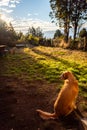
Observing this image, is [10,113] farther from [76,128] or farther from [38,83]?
[38,83]

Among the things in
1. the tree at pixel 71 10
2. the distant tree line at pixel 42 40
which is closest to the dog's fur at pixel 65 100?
the distant tree line at pixel 42 40

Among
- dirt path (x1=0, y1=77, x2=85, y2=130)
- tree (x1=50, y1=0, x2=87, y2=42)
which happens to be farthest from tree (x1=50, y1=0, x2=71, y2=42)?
Answer: dirt path (x1=0, y1=77, x2=85, y2=130)

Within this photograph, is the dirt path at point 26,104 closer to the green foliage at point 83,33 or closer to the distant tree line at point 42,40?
the distant tree line at point 42,40

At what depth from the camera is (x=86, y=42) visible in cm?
2127

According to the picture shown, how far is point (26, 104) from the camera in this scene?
21.2 ft

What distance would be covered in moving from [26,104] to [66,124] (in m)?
1.71

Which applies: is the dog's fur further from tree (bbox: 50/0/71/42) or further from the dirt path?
tree (bbox: 50/0/71/42)

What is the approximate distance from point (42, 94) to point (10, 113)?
1.71 meters

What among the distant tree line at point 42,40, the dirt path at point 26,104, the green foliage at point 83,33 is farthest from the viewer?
the green foliage at point 83,33

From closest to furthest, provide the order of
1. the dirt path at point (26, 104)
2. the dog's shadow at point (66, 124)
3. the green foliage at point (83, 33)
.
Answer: the dog's shadow at point (66, 124) < the dirt path at point (26, 104) < the green foliage at point (83, 33)

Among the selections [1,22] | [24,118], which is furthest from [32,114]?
[1,22]

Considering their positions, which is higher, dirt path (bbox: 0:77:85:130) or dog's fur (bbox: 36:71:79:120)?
dog's fur (bbox: 36:71:79:120)

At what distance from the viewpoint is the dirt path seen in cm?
512

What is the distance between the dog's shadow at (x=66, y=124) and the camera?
16.2ft
